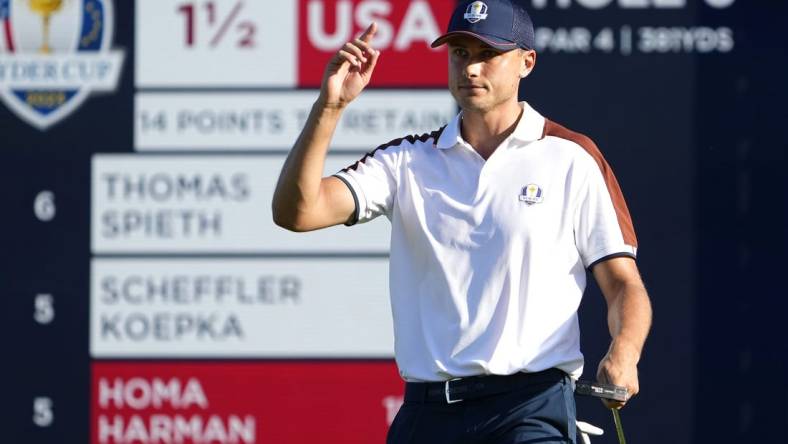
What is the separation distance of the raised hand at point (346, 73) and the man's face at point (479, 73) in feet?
0.75

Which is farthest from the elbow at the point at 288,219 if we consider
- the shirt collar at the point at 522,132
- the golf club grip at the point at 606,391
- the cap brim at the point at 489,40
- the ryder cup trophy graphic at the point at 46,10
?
the ryder cup trophy graphic at the point at 46,10

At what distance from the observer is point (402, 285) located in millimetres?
3021

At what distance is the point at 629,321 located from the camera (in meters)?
2.87

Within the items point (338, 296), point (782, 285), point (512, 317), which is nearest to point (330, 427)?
point (338, 296)

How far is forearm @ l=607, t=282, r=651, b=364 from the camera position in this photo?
Result: 2795 mm

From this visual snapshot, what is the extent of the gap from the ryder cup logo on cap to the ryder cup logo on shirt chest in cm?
39

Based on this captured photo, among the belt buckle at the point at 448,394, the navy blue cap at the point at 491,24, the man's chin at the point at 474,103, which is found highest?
the navy blue cap at the point at 491,24

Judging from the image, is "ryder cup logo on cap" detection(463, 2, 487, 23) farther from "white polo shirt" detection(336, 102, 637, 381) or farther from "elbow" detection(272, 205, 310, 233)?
"elbow" detection(272, 205, 310, 233)

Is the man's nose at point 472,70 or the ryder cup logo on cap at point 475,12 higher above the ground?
the ryder cup logo on cap at point 475,12

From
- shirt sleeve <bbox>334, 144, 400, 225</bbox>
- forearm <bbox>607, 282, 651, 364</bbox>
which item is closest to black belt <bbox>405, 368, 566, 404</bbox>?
forearm <bbox>607, 282, 651, 364</bbox>

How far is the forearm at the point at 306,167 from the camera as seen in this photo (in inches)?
112

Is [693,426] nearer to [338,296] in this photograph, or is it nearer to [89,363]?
[338,296]

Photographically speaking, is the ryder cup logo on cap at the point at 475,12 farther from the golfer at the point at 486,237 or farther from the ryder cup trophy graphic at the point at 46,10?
the ryder cup trophy graphic at the point at 46,10

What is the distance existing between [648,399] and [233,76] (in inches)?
70.7
